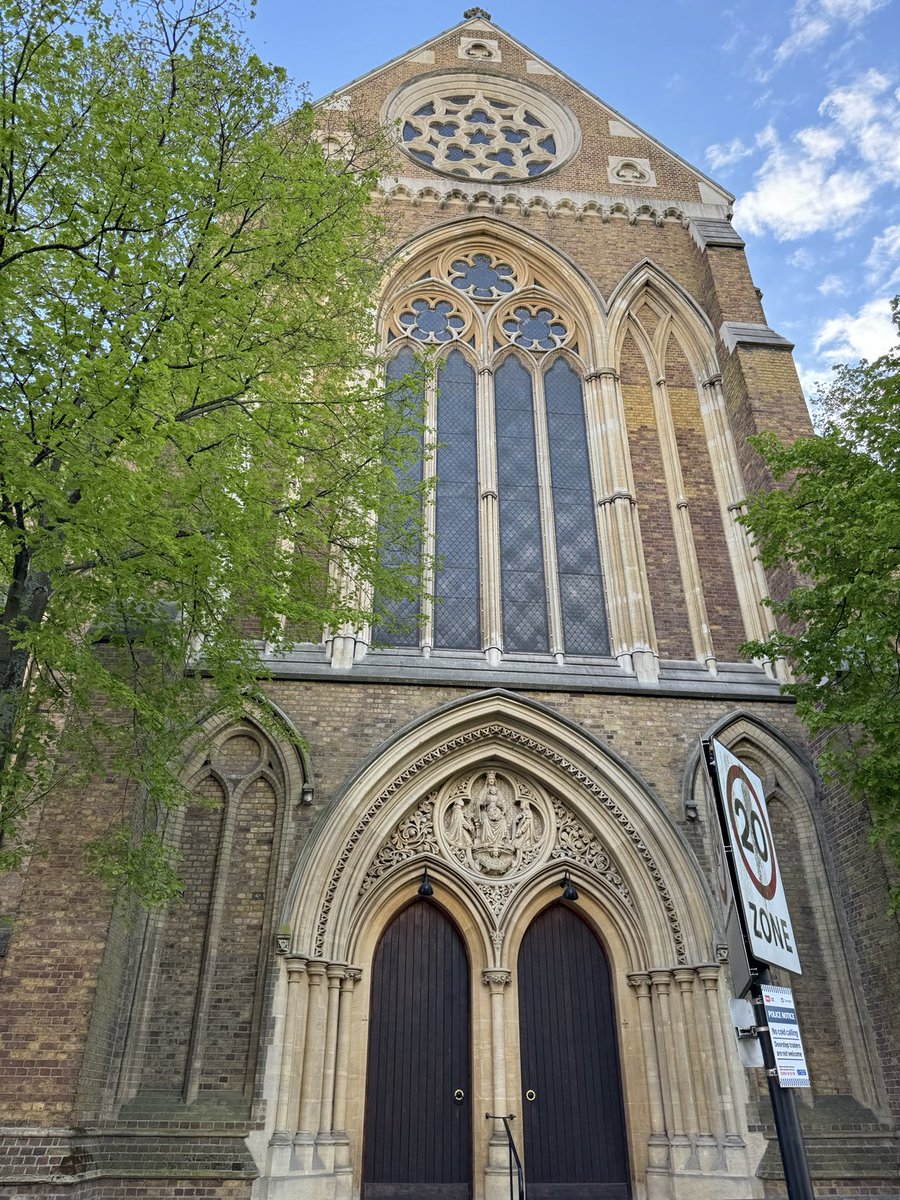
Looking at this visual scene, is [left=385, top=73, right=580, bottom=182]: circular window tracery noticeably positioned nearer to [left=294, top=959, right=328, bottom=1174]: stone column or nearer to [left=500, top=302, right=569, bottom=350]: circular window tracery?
[left=500, top=302, right=569, bottom=350]: circular window tracery

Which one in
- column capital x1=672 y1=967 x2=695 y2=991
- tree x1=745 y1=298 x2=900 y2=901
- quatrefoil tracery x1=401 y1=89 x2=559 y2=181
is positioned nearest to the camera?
tree x1=745 y1=298 x2=900 y2=901

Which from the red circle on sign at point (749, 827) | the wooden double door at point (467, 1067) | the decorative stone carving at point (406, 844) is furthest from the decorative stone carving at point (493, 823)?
the red circle on sign at point (749, 827)

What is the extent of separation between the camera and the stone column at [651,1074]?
761cm

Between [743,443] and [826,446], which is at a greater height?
[743,443]

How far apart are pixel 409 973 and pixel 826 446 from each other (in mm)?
6438

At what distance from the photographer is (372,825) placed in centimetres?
850

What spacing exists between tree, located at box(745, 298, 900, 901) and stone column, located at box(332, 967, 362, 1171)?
15.5 ft

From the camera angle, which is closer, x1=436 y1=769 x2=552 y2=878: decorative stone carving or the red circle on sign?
the red circle on sign

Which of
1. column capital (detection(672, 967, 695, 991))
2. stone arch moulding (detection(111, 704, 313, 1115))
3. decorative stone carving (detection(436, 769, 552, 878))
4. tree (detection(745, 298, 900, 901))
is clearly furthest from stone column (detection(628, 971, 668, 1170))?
stone arch moulding (detection(111, 704, 313, 1115))

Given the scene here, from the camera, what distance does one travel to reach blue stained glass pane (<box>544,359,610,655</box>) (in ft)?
33.9

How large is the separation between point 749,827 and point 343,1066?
16.3 feet

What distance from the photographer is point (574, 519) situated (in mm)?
11086

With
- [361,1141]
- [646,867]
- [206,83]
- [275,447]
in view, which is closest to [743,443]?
[646,867]

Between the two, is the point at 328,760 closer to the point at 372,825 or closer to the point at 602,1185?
the point at 372,825
